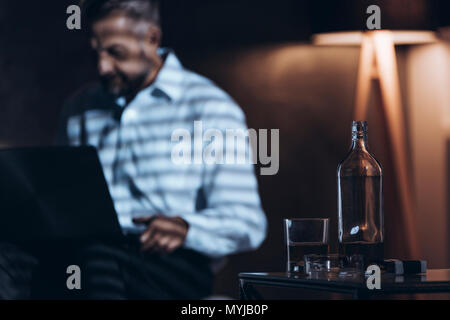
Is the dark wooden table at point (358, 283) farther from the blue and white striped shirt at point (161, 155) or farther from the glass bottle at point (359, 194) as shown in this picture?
the blue and white striped shirt at point (161, 155)

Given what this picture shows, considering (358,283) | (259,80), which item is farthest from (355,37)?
(358,283)

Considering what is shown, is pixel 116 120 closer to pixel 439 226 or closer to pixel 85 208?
pixel 85 208

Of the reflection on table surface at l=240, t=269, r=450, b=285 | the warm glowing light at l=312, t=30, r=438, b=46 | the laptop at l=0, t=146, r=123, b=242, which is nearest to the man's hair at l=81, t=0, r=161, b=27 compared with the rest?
the laptop at l=0, t=146, r=123, b=242

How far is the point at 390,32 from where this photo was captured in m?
3.71

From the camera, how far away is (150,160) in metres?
3.34

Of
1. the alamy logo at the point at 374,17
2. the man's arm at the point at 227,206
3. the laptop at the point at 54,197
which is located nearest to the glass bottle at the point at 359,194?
the laptop at the point at 54,197

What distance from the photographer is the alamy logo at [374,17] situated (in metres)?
3.66

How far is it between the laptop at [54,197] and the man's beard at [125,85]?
32 cm

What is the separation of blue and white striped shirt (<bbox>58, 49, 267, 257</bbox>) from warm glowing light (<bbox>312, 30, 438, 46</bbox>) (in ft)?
2.44

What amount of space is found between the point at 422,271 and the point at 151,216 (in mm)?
1882

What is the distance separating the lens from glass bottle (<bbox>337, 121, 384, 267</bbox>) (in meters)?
1.58

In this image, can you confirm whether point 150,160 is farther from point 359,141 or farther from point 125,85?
point 359,141

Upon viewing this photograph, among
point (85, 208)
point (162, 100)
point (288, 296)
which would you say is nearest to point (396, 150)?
point (288, 296)
